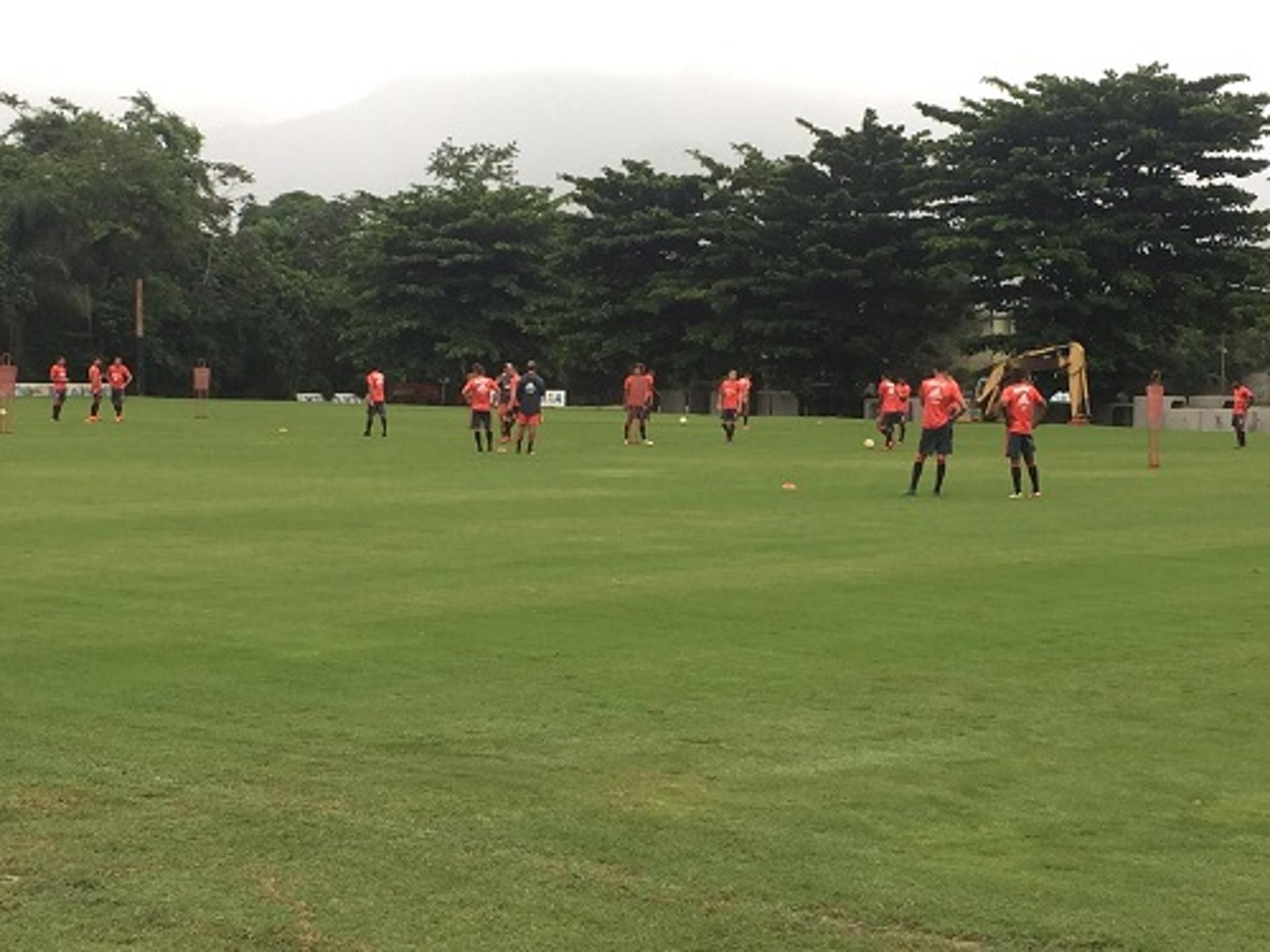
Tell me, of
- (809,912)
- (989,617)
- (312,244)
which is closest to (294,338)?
(312,244)

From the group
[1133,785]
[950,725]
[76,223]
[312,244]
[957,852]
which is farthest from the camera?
[312,244]

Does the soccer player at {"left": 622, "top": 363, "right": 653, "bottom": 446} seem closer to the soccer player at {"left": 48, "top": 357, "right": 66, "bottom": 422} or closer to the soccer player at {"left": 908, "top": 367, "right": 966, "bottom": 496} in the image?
the soccer player at {"left": 908, "top": 367, "right": 966, "bottom": 496}

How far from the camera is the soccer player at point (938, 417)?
77.0 feet

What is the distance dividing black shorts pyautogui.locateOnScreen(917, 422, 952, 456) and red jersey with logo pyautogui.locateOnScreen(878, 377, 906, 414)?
570 inches

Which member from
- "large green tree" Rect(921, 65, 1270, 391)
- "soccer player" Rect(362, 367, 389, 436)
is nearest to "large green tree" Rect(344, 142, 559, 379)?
"large green tree" Rect(921, 65, 1270, 391)

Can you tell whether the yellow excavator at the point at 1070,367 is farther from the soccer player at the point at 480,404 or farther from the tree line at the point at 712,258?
the soccer player at the point at 480,404

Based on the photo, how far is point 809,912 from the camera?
18.2 ft

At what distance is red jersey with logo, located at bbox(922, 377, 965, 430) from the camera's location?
23.4 meters

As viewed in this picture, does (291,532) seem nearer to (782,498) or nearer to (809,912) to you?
(782,498)

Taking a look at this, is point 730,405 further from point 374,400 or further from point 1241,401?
point 1241,401

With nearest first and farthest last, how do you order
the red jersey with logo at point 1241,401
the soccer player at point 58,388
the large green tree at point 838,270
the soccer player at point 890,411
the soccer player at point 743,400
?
the soccer player at point 890,411 → the red jersey with logo at point 1241,401 → the soccer player at point 743,400 → the soccer player at point 58,388 → the large green tree at point 838,270

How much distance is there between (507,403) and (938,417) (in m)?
13.4

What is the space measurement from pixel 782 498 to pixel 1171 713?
14.1 m

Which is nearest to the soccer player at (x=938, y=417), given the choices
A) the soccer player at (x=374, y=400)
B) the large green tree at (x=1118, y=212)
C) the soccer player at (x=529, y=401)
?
the soccer player at (x=529, y=401)
